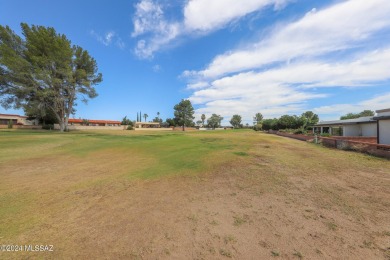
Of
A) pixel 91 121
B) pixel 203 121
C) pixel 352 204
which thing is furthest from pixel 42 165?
pixel 203 121

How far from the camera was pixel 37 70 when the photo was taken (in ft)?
97.8

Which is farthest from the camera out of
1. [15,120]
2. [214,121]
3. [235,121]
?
[235,121]

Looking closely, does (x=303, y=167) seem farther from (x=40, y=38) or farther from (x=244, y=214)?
(x=40, y=38)

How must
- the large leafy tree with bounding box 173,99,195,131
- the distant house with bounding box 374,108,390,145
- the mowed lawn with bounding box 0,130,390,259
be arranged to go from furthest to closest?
the large leafy tree with bounding box 173,99,195,131
the distant house with bounding box 374,108,390,145
the mowed lawn with bounding box 0,130,390,259

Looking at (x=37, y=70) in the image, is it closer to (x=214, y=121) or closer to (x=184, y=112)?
(x=184, y=112)

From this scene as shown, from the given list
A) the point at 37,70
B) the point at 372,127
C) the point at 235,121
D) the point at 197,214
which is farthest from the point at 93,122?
the point at 235,121

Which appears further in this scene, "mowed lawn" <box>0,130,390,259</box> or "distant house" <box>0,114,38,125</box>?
"distant house" <box>0,114,38,125</box>

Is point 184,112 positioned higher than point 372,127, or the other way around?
point 184,112

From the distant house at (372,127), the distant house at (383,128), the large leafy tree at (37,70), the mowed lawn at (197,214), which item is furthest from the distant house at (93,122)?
the distant house at (383,128)

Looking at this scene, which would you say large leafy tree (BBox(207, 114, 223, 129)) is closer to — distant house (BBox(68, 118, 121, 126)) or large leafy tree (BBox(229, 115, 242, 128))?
large leafy tree (BBox(229, 115, 242, 128))

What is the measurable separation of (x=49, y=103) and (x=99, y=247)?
135ft

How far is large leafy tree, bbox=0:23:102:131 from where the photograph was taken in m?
30.0

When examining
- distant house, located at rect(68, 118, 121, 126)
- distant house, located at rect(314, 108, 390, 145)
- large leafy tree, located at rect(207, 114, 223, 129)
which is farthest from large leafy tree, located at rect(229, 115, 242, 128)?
distant house, located at rect(314, 108, 390, 145)

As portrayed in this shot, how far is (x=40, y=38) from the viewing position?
1240 inches
